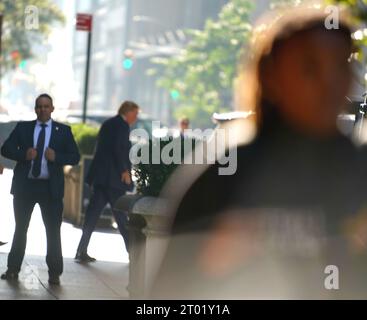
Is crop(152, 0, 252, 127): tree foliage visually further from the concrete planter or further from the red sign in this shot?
the concrete planter

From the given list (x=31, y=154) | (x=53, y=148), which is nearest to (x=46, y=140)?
(x=53, y=148)

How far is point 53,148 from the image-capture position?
12.4m

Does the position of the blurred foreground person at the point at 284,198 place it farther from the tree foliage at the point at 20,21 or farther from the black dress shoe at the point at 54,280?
the tree foliage at the point at 20,21

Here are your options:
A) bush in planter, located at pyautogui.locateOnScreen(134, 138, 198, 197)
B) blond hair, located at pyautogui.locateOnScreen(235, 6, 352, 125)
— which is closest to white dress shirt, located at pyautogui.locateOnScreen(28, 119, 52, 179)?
bush in planter, located at pyautogui.locateOnScreen(134, 138, 198, 197)

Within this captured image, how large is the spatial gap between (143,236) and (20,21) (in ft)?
173

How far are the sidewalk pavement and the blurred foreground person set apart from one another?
8339mm

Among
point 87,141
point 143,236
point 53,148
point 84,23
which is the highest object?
point 84,23

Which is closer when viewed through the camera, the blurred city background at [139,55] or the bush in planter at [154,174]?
the bush in planter at [154,174]

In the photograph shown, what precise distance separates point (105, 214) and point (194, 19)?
357 feet

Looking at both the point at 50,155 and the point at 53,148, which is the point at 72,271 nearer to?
the point at 53,148

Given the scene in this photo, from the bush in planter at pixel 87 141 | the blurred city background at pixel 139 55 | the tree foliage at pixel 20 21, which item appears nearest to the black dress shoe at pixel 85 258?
the bush in planter at pixel 87 141

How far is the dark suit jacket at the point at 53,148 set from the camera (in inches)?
481

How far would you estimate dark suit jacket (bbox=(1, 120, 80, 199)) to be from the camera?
1221cm

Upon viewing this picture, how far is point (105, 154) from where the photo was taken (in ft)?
50.6
